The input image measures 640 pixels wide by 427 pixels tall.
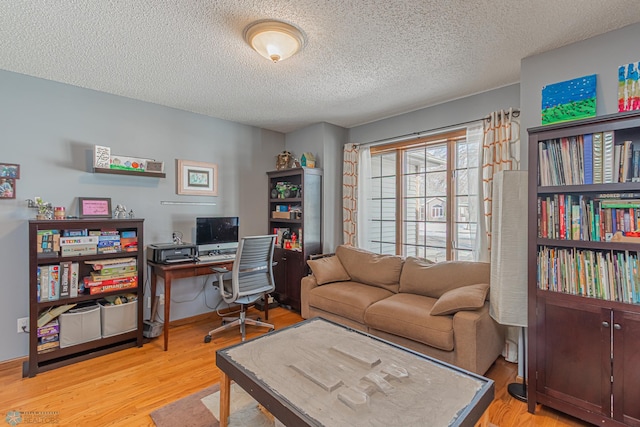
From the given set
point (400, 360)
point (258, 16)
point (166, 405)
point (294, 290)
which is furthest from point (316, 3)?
point (294, 290)

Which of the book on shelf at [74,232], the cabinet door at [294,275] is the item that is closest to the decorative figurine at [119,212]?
the book on shelf at [74,232]

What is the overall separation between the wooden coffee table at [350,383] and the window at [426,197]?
1856 mm

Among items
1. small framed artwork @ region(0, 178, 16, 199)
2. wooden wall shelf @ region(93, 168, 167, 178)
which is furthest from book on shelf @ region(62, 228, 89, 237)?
wooden wall shelf @ region(93, 168, 167, 178)

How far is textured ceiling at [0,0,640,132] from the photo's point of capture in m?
1.72

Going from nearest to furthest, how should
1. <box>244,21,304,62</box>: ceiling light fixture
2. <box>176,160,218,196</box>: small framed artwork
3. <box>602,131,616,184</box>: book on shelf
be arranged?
<box>602,131,616,184</box>: book on shelf → <box>244,21,304,62</box>: ceiling light fixture → <box>176,160,218,196</box>: small framed artwork

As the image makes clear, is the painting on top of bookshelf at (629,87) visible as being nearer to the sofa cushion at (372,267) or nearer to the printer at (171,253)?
the sofa cushion at (372,267)

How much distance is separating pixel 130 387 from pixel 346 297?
1.89m

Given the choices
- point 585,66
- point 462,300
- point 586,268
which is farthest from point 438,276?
point 585,66

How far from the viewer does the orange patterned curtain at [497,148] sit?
2.67 m

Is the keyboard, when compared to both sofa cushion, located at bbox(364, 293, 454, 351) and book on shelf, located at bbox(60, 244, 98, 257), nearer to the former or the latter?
book on shelf, located at bbox(60, 244, 98, 257)

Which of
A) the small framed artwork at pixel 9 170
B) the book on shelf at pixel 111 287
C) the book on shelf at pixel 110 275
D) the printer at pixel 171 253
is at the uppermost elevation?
the small framed artwork at pixel 9 170

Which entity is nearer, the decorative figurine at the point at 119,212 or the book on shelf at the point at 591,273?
the book on shelf at the point at 591,273

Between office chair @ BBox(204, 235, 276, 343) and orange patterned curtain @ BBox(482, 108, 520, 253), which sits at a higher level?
orange patterned curtain @ BBox(482, 108, 520, 253)

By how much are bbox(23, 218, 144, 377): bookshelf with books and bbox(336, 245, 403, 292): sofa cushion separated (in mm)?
2205
